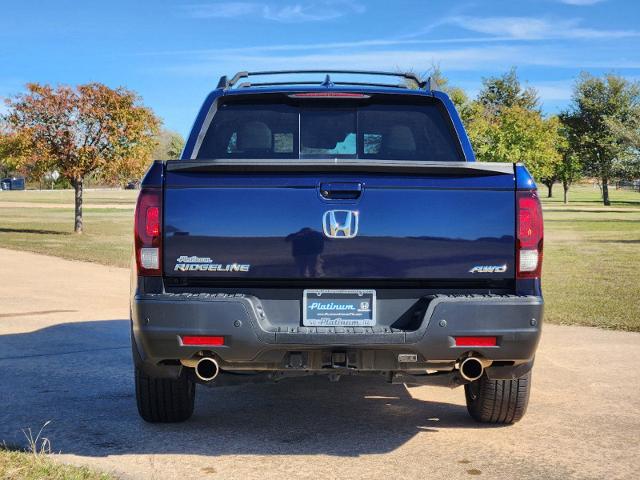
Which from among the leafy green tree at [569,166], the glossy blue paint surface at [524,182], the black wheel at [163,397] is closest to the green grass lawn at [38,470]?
the black wheel at [163,397]

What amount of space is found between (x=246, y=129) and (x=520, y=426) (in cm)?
263

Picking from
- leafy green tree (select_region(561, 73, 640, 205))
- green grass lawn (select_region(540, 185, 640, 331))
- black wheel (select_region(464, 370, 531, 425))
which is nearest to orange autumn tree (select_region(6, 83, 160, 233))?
green grass lawn (select_region(540, 185, 640, 331))

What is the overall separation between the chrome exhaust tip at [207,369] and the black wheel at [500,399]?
5.51 feet

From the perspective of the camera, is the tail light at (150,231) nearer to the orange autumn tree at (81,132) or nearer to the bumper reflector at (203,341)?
the bumper reflector at (203,341)

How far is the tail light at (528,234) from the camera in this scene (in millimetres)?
4668

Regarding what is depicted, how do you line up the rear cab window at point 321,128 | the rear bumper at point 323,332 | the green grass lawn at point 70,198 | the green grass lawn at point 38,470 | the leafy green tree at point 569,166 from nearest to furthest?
the green grass lawn at point 38,470
the rear bumper at point 323,332
the rear cab window at point 321,128
the green grass lawn at point 70,198
the leafy green tree at point 569,166

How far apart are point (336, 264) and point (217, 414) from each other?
1.89m

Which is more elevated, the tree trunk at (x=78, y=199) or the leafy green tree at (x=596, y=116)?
the leafy green tree at (x=596, y=116)

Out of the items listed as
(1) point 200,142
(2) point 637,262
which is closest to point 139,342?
(1) point 200,142

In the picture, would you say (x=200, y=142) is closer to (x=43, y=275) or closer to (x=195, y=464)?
(x=195, y=464)

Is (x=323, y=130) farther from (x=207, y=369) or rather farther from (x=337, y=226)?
(x=207, y=369)

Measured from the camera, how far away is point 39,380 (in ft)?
23.0

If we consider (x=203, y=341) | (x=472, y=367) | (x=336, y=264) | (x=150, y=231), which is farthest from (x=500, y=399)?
(x=150, y=231)

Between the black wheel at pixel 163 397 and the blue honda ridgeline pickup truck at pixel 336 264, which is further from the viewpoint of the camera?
the black wheel at pixel 163 397
